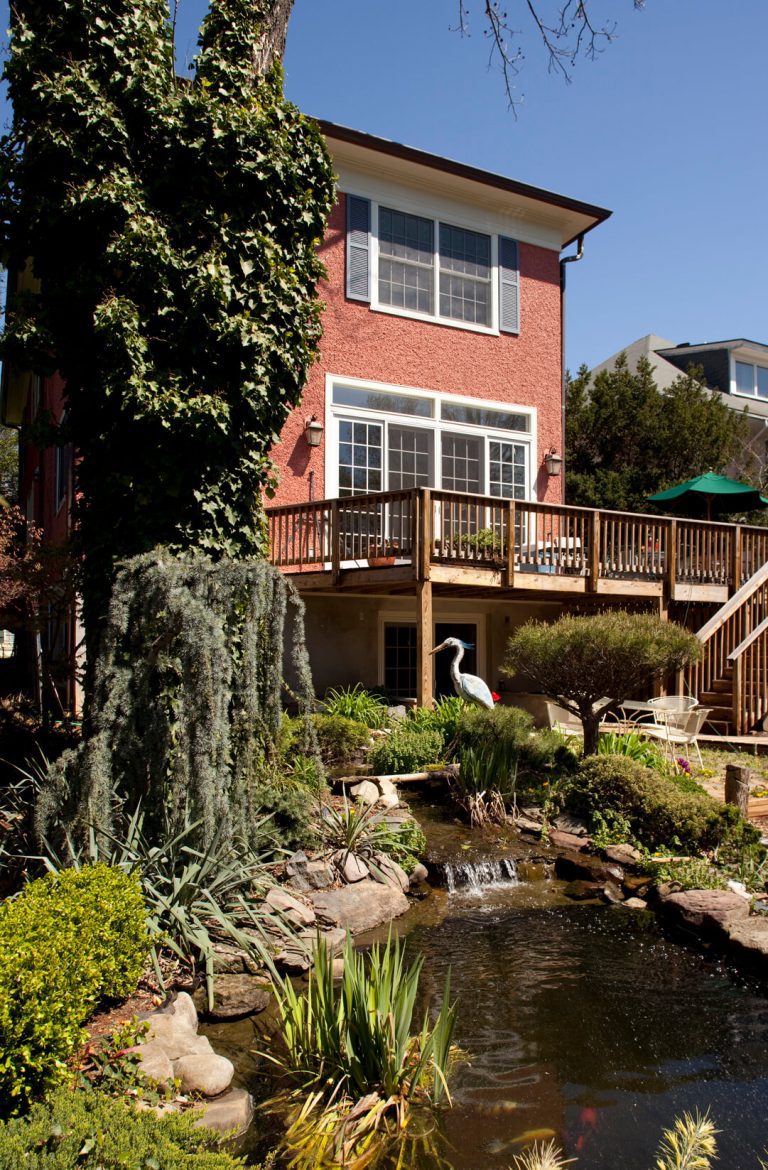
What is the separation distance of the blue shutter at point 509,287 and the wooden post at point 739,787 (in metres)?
10.8

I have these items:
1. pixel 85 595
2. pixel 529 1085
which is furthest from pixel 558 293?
pixel 529 1085

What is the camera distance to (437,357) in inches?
635

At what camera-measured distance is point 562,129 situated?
34.5 feet

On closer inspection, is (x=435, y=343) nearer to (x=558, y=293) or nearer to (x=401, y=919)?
(x=558, y=293)

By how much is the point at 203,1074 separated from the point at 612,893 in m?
4.23

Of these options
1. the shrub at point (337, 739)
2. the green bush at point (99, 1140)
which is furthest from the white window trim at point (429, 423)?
the green bush at point (99, 1140)

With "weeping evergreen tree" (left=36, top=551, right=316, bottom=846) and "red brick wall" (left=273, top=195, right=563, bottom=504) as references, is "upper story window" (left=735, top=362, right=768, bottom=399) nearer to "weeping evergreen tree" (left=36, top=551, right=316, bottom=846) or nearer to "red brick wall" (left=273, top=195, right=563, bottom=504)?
"red brick wall" (left=273, top=195, right=563, bottom=504)

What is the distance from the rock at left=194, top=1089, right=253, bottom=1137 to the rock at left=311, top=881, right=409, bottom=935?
219 centimetres

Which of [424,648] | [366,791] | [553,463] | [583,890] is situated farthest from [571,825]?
[553,463]

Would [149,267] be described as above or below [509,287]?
below

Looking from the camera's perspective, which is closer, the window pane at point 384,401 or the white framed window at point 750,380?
the window pane at point 384,401

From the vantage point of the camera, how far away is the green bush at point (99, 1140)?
288 centimetres

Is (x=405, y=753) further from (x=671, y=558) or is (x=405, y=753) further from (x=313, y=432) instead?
(x=671, y=558)

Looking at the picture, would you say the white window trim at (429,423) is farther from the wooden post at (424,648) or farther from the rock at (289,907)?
the rock at (289,907)
